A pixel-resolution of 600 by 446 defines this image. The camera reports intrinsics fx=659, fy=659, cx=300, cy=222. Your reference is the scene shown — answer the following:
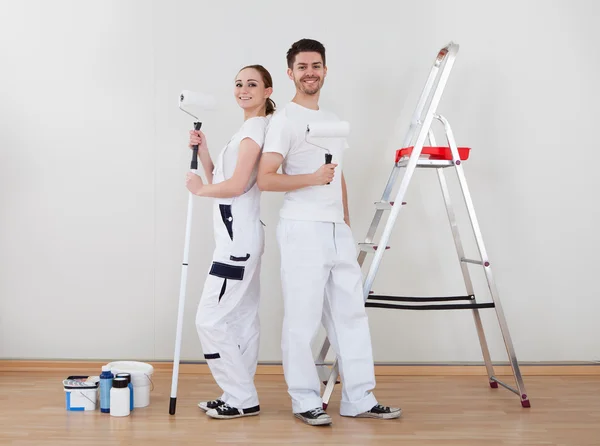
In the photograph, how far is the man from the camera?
281cm

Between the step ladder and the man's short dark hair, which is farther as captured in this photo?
the step ladder

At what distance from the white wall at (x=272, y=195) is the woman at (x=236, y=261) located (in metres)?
0.81

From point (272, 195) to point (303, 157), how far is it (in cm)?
90

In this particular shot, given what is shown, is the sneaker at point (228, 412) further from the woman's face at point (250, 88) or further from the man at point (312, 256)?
the woman's face at point (250, 88)

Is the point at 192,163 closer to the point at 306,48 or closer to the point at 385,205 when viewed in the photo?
the point at 306,48

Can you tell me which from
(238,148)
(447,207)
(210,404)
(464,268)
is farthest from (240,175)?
(464,268)

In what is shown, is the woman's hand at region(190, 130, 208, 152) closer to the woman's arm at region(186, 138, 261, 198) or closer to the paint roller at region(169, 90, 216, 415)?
the paint roller at region(169, 90, 216, 415)

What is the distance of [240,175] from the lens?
2822mm

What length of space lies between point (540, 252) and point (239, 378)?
6.38 feet

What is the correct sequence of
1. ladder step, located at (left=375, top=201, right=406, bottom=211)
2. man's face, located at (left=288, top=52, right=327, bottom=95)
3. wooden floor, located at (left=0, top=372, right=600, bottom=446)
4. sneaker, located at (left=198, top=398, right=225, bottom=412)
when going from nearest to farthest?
wooden floor, located at (left=0, top=372, right=600, bottom=446) → man's face, located at (left=288, top=52, right=327, bottom=95) → sneaker, located at (left=198, top=398, right=225, bottom=412) → ladder step, located at (left=375, top=201, right=406, bottom=211)

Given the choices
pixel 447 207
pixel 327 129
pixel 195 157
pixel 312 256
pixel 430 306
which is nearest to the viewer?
pixel 327 129

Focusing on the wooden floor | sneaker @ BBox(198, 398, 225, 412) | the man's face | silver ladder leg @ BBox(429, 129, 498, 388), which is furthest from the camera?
silver ladder leg @ BBox(429, 129, 498, 388)

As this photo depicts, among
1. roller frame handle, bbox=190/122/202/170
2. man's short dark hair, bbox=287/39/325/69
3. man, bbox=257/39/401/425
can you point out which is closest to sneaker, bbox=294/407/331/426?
man, bbox=257/39/401/425

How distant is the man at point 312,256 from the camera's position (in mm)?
2811
